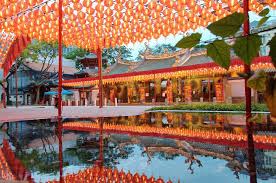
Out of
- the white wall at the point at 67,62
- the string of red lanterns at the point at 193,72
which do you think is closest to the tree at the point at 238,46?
the string of red lanterns at the point at 193,72

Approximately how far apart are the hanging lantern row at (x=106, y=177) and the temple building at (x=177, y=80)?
14.3 m

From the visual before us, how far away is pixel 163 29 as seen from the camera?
12.7 metres

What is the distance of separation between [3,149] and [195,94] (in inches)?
715

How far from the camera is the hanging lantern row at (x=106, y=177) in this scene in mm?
2109

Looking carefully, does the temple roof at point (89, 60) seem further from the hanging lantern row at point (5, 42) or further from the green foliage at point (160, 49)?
the green foliage at point (160, 49)

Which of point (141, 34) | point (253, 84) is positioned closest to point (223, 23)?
point (253, 84)

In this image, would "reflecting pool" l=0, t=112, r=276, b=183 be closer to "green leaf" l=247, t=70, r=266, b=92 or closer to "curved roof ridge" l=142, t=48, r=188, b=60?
"green leaf" l=247, t=70, r=266, b=92

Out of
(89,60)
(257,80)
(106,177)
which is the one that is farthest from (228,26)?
(89,60)

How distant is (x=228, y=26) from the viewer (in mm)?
712

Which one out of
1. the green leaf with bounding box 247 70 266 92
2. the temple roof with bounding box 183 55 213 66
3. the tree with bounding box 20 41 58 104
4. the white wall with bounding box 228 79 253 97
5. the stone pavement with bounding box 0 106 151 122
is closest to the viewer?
the green leaf with bounding box 247 70 266 92

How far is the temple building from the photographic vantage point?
17.0m

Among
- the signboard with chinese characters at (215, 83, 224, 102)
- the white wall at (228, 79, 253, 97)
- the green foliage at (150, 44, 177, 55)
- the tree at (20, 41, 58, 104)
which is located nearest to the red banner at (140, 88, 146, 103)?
the signboard with chinese characters at (215, 83, 224, 102)

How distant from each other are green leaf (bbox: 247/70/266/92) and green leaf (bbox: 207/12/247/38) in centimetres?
23

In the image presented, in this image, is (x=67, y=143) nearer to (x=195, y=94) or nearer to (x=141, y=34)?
(x=141, y=34)
